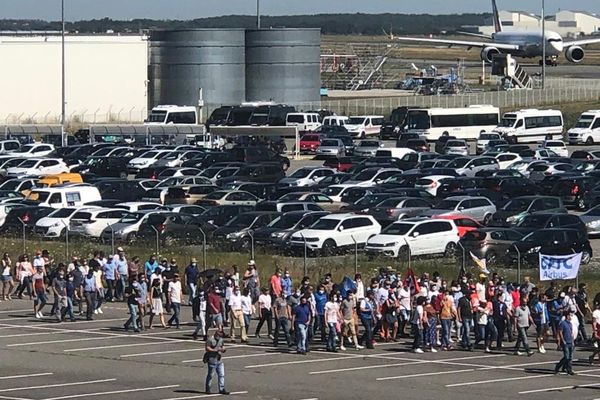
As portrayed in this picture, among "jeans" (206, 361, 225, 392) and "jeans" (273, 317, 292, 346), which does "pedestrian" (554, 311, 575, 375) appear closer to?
"jeans" (273, 317, 292, 346)

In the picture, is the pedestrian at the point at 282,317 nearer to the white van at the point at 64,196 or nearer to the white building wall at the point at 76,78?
the white van at the point at 64,196

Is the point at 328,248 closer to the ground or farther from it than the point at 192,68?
closer to the ground

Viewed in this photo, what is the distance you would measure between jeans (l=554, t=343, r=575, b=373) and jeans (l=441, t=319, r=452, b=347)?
3368 millimetres

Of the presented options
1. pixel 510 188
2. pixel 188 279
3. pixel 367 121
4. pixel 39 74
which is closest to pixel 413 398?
pixel 188 279

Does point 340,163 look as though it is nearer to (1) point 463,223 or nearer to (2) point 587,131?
(2) point 587,131

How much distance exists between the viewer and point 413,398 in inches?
1011

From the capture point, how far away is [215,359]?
25.7m

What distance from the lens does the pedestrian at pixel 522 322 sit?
98.9 feet

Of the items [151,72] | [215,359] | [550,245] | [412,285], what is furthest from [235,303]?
[151,72]

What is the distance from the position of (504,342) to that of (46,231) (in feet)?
62.4

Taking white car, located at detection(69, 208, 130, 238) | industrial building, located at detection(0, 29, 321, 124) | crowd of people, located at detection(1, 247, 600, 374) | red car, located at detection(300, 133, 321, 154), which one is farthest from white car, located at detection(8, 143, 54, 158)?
crowd of people, located at detection(1, 247, 600, 374)

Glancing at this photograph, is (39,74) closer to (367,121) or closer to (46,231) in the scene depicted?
(367,121)

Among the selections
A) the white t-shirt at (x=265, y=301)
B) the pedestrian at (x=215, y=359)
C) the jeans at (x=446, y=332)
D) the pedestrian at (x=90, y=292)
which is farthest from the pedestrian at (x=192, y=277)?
the pedestrian at (x=215, y=359)

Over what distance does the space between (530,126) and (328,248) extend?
4310cm
